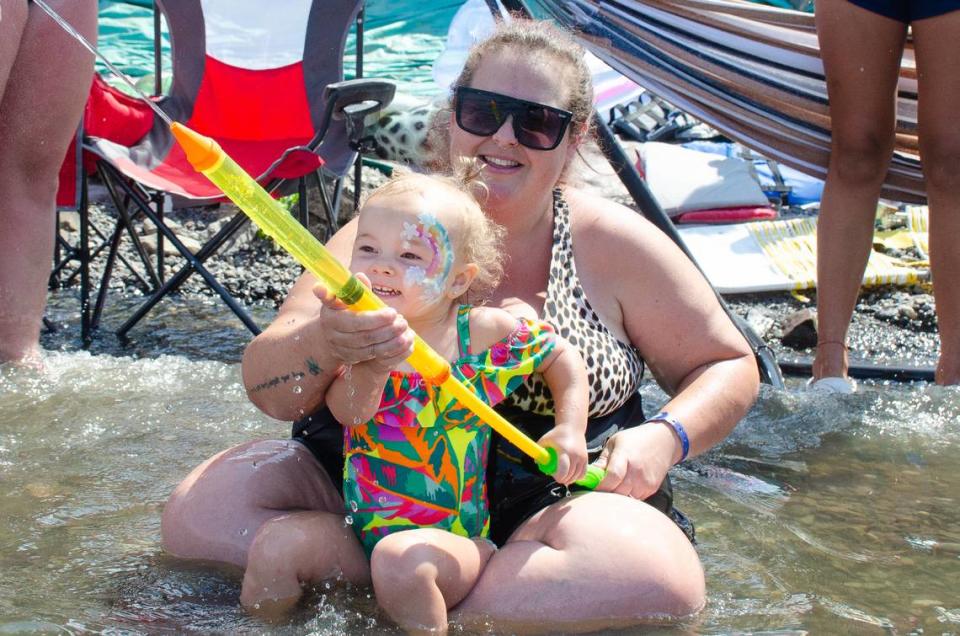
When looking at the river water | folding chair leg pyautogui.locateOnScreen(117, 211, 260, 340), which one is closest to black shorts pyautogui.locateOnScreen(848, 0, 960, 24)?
the river water

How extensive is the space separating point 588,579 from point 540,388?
396 mm

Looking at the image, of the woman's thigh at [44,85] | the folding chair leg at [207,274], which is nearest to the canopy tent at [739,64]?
the folding chair leg at [207,274]

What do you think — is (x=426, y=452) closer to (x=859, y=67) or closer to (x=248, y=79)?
(x=859, y=67)

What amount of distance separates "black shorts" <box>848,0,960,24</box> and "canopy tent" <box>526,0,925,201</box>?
54 centimetres

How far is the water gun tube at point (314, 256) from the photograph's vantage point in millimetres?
1405

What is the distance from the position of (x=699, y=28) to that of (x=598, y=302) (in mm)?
1813

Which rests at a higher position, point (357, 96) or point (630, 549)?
point (630, 549)

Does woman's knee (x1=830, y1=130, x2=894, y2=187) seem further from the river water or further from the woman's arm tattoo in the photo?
the woman's arm tattoo

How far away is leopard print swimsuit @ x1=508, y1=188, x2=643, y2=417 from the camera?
86.7 inches

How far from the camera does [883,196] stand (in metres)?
3.92

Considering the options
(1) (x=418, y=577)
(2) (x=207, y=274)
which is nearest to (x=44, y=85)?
(2) (x=207, y=274)

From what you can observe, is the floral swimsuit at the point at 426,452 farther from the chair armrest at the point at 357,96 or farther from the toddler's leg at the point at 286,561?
the chair armrest at the point at 357,96

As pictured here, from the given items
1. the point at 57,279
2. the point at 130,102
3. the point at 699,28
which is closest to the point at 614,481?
the point at 699,28

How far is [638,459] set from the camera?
2098 mm
